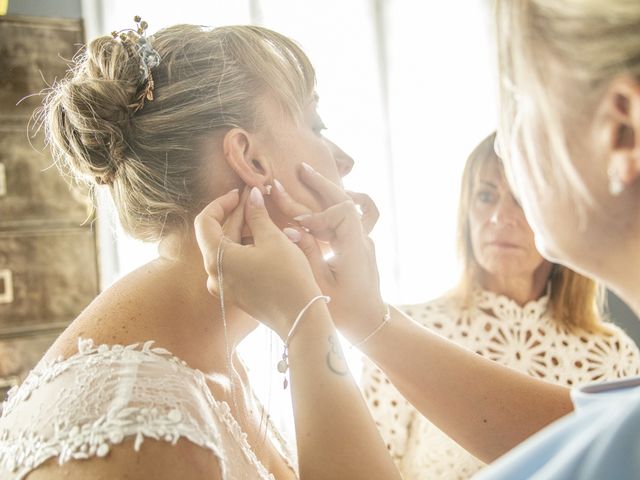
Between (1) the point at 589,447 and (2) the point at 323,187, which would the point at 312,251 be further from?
(1) the point at 589,447

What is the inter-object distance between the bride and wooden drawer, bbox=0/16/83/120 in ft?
5.94

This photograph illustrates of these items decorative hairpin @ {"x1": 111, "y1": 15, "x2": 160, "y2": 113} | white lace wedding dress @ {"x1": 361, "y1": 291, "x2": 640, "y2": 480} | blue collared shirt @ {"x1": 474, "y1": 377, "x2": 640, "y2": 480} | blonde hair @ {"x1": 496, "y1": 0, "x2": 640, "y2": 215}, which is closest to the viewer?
blue collared shirt @ {"x1": 474, "y1": 377, "x2": 640, "y2": 480}

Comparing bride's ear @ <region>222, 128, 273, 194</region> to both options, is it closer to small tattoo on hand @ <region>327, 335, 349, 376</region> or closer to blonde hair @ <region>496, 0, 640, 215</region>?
small tattoo on hand @ <region>327, 335, 349, 376</region>

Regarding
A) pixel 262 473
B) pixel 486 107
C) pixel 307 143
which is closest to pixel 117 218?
pixel 307 143

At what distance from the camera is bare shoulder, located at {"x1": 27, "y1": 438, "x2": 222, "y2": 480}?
2.99 feet

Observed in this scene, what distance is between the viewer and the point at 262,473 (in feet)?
3.78

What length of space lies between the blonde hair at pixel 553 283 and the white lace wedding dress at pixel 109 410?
1188mm

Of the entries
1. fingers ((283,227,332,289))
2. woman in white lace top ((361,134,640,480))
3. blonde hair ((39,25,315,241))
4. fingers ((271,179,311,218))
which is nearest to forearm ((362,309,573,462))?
fingers ((283,227,332,289))

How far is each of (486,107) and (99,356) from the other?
2921mm

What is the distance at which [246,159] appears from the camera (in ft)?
4.20

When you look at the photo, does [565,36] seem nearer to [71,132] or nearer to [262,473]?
[262,473]

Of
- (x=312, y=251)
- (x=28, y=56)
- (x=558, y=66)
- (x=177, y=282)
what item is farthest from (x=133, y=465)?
(x=28, y=56)

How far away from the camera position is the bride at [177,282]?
0.95 metres

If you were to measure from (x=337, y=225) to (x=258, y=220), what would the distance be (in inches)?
6.9
